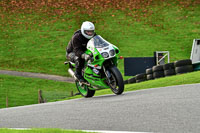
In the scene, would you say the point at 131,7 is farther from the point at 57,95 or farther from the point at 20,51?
the point at 57,95

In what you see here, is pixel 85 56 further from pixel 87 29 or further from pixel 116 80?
pixel 116 80

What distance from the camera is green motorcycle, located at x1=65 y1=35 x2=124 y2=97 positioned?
10.5m

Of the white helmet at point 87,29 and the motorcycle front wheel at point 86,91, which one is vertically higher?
the white helmet at point 87,29

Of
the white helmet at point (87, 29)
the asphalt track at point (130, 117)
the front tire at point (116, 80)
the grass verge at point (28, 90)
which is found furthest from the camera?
the grass verge at point (28, 90)

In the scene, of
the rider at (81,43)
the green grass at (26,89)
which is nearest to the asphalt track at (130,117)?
the rider at (81,43)

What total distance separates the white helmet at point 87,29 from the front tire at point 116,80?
136cm

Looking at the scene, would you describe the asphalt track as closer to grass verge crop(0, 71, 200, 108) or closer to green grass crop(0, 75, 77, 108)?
grass verge crop(0, 71, 200, 108)

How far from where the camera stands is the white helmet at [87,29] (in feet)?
36.1

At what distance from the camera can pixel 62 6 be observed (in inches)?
2050

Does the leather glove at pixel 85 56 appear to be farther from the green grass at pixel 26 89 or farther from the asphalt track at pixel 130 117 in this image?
the green grass at pixel 26 89

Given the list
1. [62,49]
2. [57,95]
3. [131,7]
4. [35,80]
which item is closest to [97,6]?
[131,7]

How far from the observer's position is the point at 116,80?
1028cm

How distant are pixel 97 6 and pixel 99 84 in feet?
135

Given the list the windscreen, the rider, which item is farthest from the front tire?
the rider
